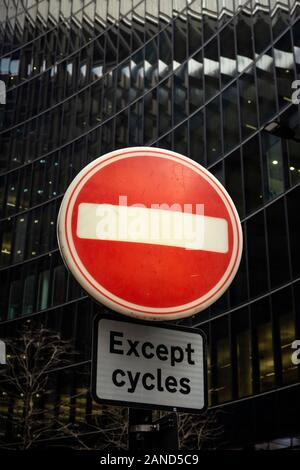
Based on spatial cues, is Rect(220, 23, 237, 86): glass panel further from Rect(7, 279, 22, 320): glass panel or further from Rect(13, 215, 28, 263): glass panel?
Rect(7, 279, 22, 320): glass panel

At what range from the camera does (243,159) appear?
933 inches

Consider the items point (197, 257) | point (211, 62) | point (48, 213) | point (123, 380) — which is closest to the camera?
point (123, 380)

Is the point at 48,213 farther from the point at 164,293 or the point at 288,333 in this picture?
the point at 164,293

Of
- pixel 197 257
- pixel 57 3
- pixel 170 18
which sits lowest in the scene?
pixel 197 257

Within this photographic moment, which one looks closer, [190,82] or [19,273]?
[190,82]

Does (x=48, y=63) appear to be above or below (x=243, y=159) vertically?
above

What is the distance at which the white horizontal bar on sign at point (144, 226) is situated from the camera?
213cm

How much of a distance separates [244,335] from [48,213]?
15.9m

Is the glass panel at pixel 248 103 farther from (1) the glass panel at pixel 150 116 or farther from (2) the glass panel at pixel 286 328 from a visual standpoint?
(2) the glass panel at pixel 286 328

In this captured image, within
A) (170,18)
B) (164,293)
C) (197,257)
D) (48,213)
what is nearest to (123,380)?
(164,293)

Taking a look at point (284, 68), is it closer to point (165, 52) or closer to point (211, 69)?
point (211, 69)

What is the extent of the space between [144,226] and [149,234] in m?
0.03

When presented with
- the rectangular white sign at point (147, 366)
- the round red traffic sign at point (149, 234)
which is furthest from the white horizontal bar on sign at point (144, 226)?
the rectangular white sign at point (147, 366)

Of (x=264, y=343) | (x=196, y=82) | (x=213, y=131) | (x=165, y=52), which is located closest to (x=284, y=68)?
(x=213, y=131)
